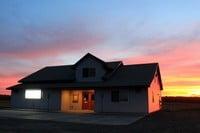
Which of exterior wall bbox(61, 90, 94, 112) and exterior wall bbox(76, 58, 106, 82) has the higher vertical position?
exterior wall bbox(76, 58, 106, 82)

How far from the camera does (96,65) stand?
124ft

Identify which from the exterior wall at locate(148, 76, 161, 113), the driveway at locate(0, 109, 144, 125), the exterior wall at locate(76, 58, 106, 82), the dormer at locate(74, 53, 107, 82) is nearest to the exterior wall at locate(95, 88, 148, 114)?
the exterior wall at locate(148, 76, 161, 113)

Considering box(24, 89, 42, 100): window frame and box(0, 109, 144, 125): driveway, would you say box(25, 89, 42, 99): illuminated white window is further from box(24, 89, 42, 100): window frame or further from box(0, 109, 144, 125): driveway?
box(0, 109, 144, 125): driveway

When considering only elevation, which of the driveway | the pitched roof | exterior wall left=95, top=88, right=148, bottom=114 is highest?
the pitched roof

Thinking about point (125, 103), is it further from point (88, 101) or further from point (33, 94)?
point (33, 94)

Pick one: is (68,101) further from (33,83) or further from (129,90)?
(129,90)

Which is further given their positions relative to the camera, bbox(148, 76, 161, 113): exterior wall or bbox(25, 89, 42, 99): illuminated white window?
bbox(25, 89, 42, 99): illuminated white window

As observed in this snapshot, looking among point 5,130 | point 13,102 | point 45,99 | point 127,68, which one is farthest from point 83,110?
point 5,130

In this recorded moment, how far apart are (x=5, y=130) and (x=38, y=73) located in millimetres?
25704

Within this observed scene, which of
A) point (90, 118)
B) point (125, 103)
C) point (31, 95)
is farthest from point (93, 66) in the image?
point (90, 118)

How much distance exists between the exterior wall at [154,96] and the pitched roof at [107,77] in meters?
1.33

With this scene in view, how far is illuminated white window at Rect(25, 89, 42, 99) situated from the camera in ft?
131

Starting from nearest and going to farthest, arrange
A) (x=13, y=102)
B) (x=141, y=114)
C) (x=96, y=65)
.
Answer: (x=141, y=114) < (x=96, y=65) < (x=13, y=102)

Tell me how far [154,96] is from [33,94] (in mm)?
14682
